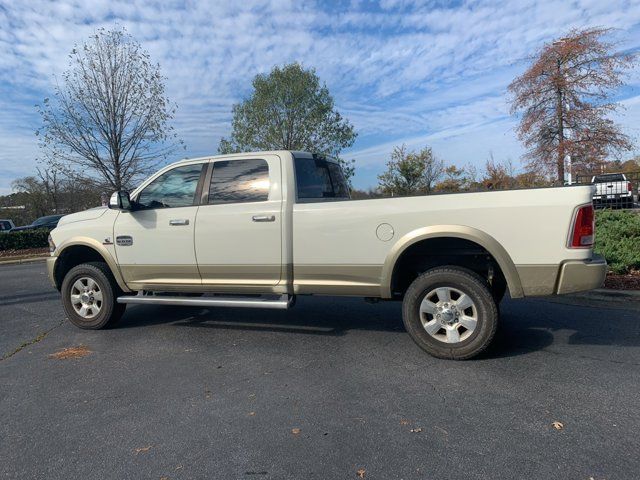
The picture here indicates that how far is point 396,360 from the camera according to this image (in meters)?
4.38

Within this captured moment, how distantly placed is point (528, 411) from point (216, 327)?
3.71 metres

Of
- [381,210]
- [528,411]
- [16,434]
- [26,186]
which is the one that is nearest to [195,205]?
[381,210]

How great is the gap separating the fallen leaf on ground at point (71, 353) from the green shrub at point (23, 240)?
57.4ft

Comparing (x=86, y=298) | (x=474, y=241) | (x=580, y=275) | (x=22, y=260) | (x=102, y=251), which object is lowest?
(x=22, y=260)

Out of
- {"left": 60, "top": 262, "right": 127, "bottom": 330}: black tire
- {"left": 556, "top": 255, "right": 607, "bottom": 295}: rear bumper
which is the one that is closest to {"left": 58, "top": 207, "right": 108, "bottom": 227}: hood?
{"left": 60, "top": 262, "right": 127, "bottom": 330}: black tire

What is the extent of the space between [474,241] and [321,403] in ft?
6.29

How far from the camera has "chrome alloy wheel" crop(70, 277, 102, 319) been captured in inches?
227

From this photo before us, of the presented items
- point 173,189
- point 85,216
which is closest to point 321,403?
point 173,189

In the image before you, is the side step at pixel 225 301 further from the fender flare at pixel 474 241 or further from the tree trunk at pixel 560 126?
the tree trunk at pixel 560 126

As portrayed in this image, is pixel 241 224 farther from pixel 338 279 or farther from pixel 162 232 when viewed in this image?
pixel 338 279

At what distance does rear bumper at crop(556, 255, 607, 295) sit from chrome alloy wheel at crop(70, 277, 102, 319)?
16.9 feet

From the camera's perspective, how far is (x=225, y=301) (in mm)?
4953

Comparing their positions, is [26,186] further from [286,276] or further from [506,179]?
[286,276]

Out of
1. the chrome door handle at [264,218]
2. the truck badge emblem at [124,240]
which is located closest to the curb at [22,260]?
the truck badge emblem at [124,240]
